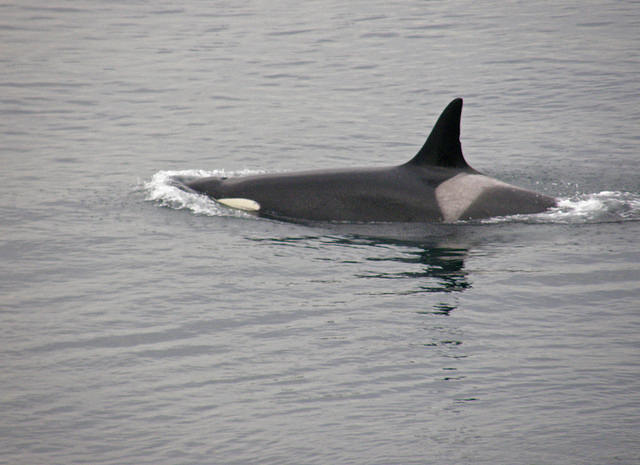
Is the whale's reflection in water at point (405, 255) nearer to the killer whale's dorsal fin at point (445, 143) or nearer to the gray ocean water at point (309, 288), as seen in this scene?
the gray ocean water at point (309, 288)

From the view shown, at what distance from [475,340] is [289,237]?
4.55 metres

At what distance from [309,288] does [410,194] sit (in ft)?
10.7

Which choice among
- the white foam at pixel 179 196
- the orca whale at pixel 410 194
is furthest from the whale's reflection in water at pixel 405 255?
the white foam at pixel 179 196

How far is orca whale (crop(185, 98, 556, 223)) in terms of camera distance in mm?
15039

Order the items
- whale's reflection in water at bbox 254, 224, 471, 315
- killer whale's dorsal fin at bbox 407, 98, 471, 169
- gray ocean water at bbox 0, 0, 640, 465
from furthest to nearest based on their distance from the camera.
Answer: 1. killer whale's dorsal fin at bbox 407, 98, 471, 169
2. whale's reflection in water at bbox 254, 224, 471, 315
3. gray ocean water at bbox 0, 0, 640, 465

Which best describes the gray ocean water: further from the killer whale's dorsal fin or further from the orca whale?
the killer whale's dorsal fin

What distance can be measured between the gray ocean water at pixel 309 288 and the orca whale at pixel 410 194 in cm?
34

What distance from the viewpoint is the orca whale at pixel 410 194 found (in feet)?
49.3

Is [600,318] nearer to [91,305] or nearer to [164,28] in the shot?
[91,305]

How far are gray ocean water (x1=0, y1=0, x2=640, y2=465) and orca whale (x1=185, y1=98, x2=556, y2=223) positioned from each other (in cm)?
34

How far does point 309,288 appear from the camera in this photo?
12.4 meters

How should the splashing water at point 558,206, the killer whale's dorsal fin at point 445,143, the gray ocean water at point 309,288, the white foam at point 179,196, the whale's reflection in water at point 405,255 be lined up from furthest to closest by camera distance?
1. the white foam at point 179,196
2. the splashing water at point 558,206
3. the killer whale's dorsal fin at point 445,143
4. the whale's reflection in water at point 405,255
5. the gray ocean water at point 309,288

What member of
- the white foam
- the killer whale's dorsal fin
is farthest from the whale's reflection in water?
the white foam

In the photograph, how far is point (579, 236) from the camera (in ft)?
47.8
